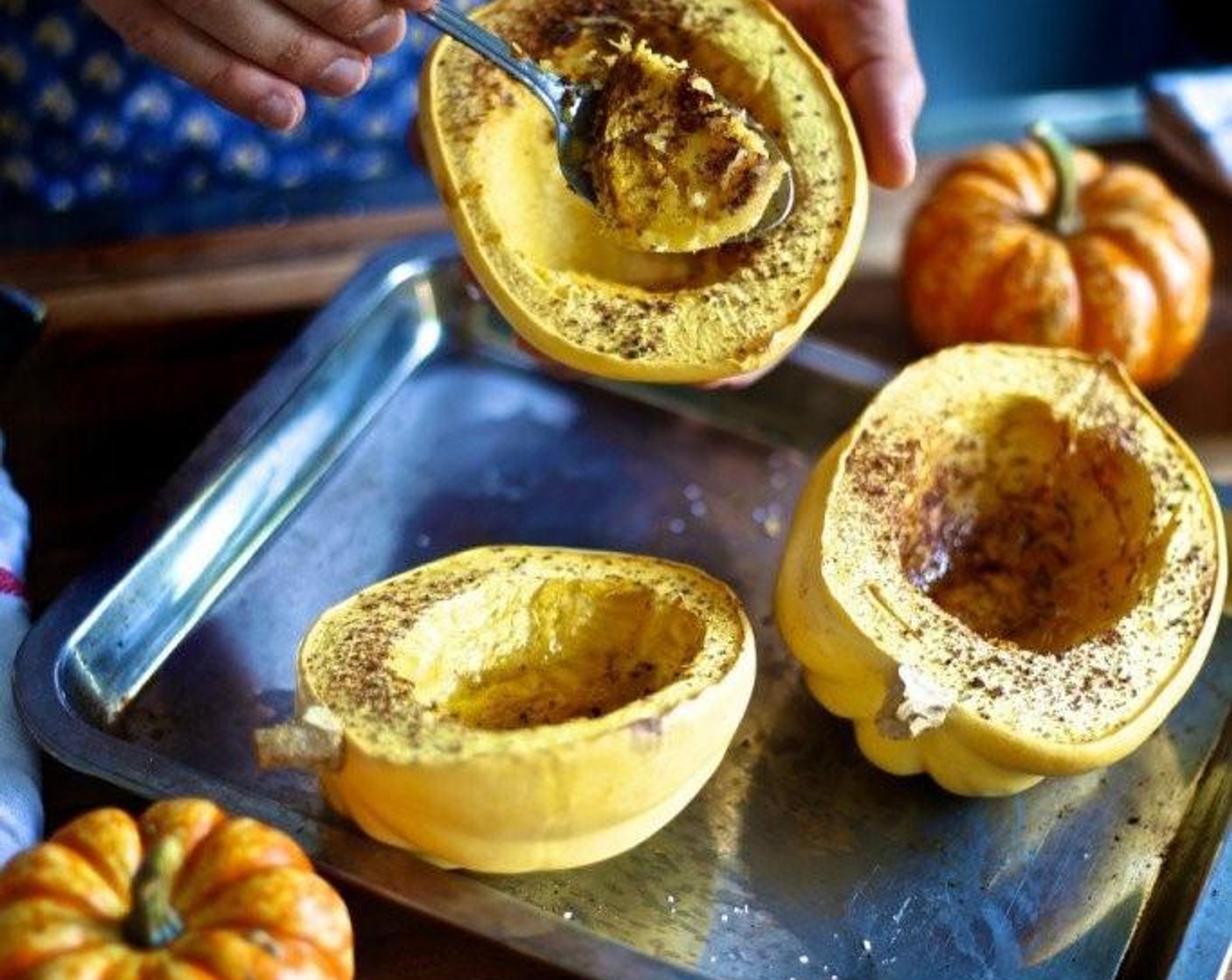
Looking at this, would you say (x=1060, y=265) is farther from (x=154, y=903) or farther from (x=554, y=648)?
(x=154, y=903)

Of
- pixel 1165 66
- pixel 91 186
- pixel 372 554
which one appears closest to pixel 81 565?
pixel 372 554

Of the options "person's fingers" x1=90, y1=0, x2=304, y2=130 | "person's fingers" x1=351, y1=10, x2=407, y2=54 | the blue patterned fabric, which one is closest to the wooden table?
the blue patterned fabric

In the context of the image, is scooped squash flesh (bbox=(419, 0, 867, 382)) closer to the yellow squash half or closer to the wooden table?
the yellow squash half

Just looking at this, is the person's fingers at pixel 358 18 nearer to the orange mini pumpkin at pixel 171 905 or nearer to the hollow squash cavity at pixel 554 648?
the hollow squash cavity at pixel 554 648

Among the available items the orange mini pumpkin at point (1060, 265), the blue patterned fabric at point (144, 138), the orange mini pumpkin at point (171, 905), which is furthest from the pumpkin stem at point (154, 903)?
the orange mini pumpkin at point (1060, 265)

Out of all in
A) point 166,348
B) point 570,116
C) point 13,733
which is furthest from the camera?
point 166,348

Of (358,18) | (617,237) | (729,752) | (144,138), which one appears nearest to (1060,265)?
(617,237)
